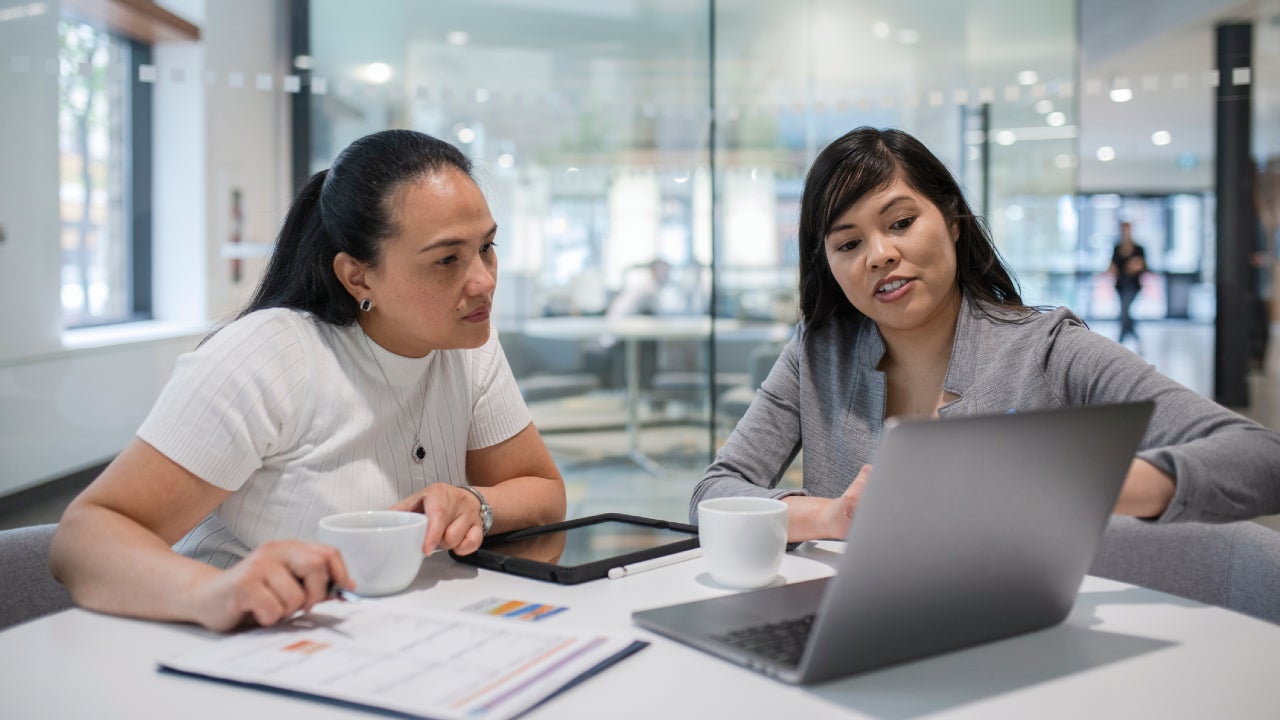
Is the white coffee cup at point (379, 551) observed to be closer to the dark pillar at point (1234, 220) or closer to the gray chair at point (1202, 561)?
the gray chair at point (1202, 561)

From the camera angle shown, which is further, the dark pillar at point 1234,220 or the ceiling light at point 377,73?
the ceiling light at point 377,73

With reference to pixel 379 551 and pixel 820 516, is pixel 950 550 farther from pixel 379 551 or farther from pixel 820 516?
pixel 379 551

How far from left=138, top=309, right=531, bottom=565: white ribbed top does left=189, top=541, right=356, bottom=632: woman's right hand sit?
0.32 m

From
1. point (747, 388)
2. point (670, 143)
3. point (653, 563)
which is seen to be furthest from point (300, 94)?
point (653, 563)

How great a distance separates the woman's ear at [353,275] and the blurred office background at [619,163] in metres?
2.48

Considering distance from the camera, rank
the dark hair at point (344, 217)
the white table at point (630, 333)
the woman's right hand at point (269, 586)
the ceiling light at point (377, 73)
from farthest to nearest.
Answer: the white table at point (630, 333) < the ceiling light at point (377, 73) < the dark hair at point (344, 217) < the woman's right hand at point (269, 586)

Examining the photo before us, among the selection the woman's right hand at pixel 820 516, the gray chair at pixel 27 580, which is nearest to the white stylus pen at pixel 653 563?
the woman's right hand at pixel 820 516

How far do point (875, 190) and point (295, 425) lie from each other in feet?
3.09

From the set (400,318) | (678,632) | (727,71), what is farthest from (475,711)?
(727,71)

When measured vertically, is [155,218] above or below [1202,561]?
above

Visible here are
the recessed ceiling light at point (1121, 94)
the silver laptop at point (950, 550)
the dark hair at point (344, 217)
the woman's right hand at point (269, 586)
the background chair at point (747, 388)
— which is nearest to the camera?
the silver laptop at point (950, 550)

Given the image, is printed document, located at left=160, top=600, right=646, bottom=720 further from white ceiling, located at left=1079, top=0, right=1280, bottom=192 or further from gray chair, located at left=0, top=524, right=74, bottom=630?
white ceiling, located at left=1079, top=0, right=1280, bottom=192

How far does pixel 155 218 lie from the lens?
3.94 meters

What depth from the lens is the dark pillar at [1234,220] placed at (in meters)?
3.45
